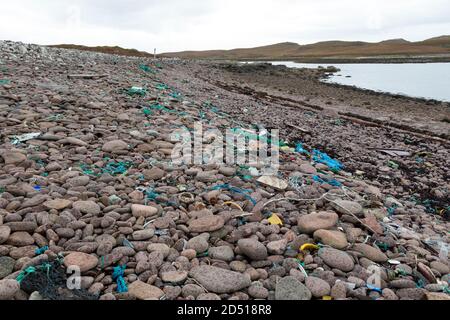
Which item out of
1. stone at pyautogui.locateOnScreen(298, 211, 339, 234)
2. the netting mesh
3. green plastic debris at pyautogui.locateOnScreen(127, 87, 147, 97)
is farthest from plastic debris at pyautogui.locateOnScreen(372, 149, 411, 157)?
the netting mesh

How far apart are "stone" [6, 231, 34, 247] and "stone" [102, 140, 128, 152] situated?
101 inches

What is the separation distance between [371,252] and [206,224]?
6.19 ft

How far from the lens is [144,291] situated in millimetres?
2879

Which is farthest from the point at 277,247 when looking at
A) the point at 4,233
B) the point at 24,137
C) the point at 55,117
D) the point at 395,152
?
the point at 395,152

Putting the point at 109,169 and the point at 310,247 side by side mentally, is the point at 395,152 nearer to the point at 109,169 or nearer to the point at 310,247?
the point at 310,247

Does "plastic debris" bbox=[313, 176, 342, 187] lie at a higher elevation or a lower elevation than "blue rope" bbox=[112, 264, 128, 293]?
lower

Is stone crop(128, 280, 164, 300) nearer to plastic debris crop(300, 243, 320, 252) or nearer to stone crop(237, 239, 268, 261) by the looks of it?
stone crop(237, 239, 268, 261)

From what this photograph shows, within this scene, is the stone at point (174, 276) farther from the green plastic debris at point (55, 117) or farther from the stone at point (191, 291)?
the green plastic debris at point (55, 117)

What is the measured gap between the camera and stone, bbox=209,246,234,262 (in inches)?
135

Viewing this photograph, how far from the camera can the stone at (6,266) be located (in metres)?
2.82

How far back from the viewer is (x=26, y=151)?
16.7 feet

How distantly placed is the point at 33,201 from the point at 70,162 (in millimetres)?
1372

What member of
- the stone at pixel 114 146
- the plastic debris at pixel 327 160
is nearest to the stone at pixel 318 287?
the stone at pixel 114 146
